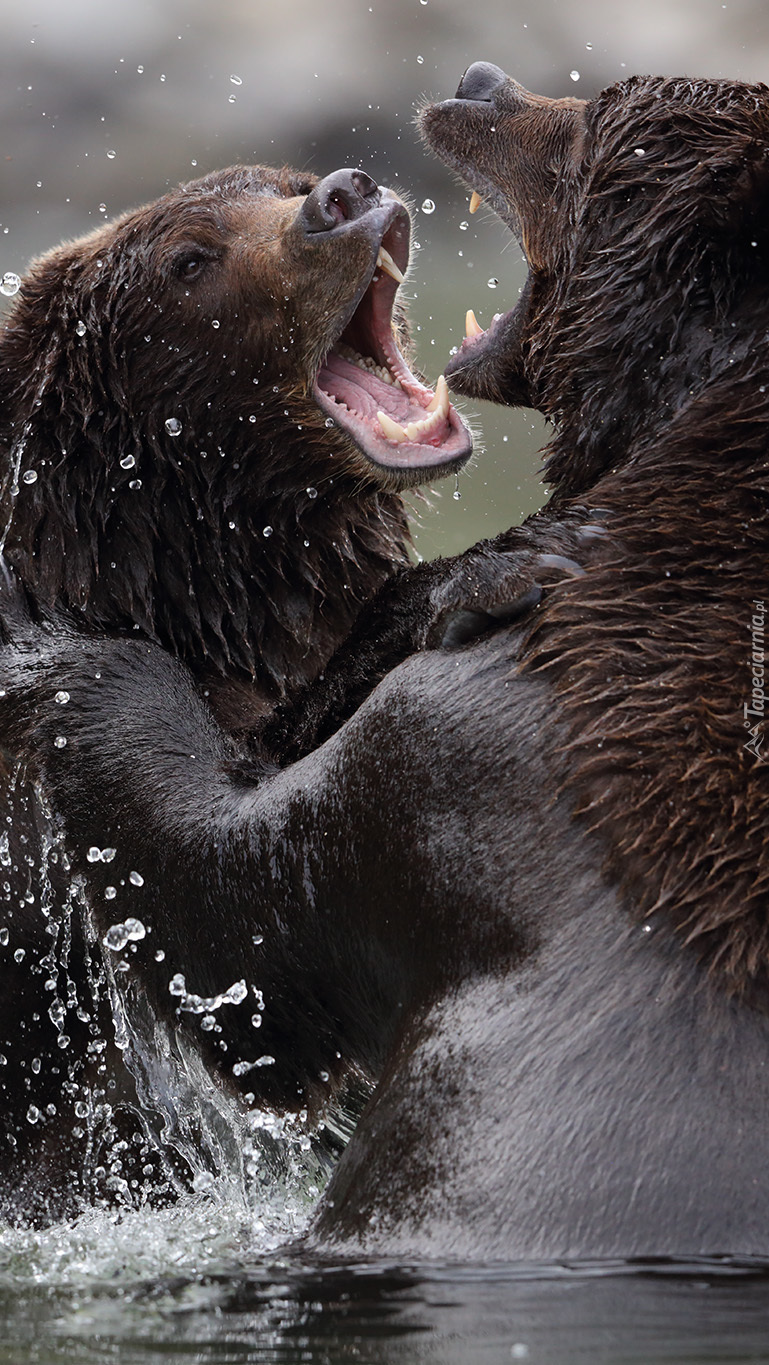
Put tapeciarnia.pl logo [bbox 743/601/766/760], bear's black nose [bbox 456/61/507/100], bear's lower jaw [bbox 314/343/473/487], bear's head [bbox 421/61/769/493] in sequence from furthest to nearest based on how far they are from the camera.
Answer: bear's black nose [bbox 456/61/507/100] → bear's lower jaw [bbox 314/343/473/487] → bear's head [bbox 421/61/769/493] → tapeciarnia.pl logo [bbox 743/601/766/760]

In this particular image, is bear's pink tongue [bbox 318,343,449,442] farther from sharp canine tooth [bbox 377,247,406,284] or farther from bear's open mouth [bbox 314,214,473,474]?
sharp canine tooth [bbox 377,247,406,284]

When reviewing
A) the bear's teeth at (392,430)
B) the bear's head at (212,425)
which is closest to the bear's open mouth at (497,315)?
the bear's head at (212,425)

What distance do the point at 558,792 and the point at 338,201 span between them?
223cm

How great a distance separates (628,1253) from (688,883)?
0.67m

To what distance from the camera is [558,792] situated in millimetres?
3420

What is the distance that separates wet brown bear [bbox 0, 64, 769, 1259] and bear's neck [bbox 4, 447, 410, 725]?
23 centimetres

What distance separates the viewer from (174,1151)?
15.3ft

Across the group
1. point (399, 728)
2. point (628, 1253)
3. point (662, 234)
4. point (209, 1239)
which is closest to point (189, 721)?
point (399, 728)

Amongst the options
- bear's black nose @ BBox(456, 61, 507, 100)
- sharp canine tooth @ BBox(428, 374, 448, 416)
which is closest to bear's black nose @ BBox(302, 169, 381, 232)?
bear's black nose @ BBox(456, 61, 507, 100)

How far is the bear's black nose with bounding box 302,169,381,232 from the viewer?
15.9 feet

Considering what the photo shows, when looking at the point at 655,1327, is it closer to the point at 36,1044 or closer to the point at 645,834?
the point at 645,834

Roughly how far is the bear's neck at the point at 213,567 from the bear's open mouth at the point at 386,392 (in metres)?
0.22

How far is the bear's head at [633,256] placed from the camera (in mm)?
3953

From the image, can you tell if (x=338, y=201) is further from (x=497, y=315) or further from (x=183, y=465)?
(x=183, y=465)
